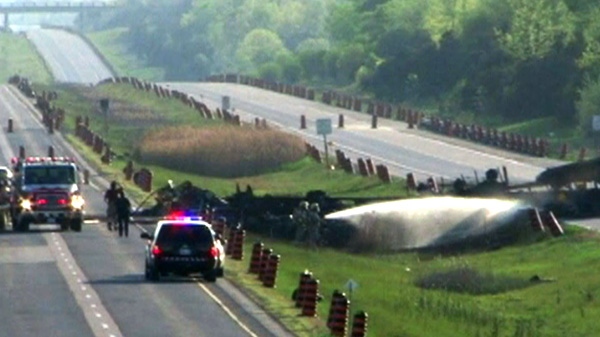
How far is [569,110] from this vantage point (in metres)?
127

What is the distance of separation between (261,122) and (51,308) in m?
80.1

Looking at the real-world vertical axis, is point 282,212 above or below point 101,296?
below

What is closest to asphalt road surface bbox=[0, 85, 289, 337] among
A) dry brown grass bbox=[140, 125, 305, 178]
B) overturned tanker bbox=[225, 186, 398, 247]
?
overturned tanker bbox=[225, 186, 398, 247]

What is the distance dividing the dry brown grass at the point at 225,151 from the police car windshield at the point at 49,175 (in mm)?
33484

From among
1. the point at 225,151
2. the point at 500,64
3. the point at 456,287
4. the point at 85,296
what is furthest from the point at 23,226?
the point at 500,64

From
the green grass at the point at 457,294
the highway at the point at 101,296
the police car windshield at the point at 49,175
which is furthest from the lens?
the police car windshield at the point at 49,175

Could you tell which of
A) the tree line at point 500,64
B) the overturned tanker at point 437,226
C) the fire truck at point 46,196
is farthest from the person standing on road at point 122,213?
the tree line at point 500,64

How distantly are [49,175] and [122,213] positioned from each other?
4254 millimetres

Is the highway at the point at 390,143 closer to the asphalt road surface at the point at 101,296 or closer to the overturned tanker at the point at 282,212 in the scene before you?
the overturned tanker at the point at 282,212

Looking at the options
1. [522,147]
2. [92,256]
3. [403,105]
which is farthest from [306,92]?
[92,256]

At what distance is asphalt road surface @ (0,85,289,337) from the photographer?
39.0m

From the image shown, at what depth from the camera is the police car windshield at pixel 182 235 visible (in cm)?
4753

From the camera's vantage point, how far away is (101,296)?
44.8m

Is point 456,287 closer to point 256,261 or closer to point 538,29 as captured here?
point 256,261
